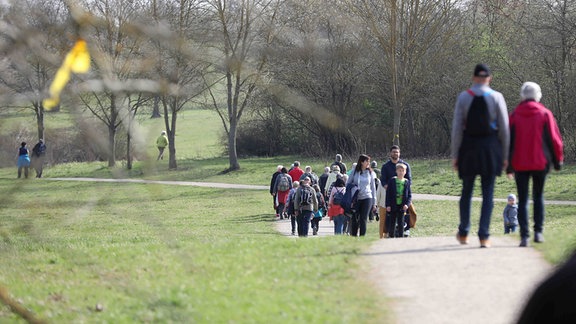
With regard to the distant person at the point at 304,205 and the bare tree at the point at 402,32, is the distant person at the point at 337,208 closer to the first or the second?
the distant person at the point at 304,205

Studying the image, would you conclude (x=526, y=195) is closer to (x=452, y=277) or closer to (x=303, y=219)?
(x=452, y=277)

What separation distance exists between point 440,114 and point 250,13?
47.6 m

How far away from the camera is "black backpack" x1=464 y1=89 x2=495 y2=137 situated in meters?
9.88

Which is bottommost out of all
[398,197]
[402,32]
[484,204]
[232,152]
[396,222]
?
[396,222]

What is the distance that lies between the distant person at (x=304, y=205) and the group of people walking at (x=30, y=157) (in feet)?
62.4

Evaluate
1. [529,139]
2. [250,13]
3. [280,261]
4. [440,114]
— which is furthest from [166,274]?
[440,114]

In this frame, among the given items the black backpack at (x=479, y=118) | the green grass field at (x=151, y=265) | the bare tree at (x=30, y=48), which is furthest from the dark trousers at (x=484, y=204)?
the bare tree at (x=30, y=48)

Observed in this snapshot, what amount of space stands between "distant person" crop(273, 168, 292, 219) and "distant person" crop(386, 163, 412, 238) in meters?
11.0

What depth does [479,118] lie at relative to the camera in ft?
32.4

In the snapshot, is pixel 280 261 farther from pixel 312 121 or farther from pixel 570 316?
pixel 570 316

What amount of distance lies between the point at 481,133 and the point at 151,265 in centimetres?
387

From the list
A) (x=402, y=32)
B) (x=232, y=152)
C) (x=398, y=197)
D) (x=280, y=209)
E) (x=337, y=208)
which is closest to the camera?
(x=398, y=197)

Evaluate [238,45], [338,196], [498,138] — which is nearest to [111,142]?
[238,45]

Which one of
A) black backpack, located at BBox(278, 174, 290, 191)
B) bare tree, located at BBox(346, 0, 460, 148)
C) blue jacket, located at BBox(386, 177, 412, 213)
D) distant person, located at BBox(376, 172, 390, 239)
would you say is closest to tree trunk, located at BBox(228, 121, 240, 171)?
bare tree, located at BBox(346, 0, 460, 148)
